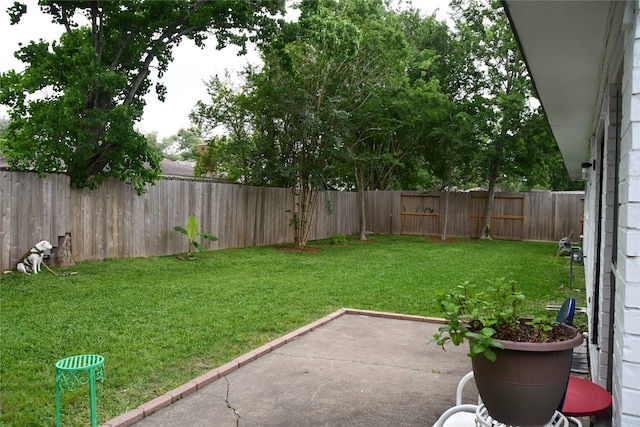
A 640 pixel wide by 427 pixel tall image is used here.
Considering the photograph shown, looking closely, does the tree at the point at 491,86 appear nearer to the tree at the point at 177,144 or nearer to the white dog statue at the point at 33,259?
the white dog statue at the point at 33,259

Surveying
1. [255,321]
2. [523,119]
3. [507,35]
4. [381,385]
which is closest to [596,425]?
[381,385]

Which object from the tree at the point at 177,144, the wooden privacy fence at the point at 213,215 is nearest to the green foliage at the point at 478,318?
the wooden privacy fence at the point at 213,215

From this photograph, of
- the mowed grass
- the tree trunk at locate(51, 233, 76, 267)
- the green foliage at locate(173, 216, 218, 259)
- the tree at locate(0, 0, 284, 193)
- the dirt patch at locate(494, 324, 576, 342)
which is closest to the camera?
the dirt patch at locate(494, 324, 576, 342)

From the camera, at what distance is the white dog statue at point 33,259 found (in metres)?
7.71

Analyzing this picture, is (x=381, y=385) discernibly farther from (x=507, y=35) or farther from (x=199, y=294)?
(x=507, y=35)

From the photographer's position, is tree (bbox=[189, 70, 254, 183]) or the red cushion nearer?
the red cushion

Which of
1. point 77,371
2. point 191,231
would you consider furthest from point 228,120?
point 77,371

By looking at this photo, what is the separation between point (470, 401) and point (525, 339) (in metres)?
1.66

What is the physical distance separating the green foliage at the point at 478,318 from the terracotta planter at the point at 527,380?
0.08 meters

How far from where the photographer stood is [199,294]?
6984mm

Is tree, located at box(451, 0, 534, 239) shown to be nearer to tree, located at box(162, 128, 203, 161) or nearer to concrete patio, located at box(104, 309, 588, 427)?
concrete patio, located at box(104, 309, 588, 427)

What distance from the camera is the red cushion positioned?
2.22 metres

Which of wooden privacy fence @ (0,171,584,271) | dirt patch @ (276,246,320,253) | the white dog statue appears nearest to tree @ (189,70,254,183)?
wooden privacy fence @ (0,171,584,271)

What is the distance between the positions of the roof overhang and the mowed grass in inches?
53.2
